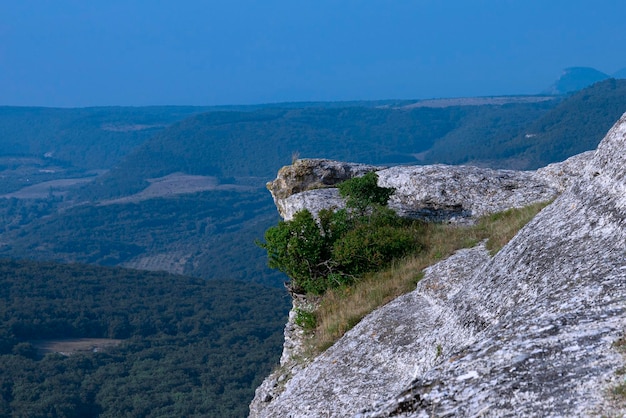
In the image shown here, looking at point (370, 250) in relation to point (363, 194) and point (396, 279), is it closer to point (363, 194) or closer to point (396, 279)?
point (396, 279)

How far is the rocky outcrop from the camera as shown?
1903cm

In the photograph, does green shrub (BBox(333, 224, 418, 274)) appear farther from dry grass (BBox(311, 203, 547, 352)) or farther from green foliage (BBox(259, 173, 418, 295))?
dry grass (BBox(311, 203, 547, 352))

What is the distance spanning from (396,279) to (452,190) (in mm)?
7252

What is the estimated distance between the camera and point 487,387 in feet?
18.4

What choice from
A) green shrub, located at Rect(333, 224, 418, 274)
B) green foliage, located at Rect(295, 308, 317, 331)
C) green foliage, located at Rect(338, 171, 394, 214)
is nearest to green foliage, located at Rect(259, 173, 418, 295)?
green shrub, located at Rect(333, 224, 418, 274)

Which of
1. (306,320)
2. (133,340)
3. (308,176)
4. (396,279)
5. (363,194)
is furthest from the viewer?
(133,340)

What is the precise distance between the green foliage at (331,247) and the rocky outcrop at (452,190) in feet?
7.74

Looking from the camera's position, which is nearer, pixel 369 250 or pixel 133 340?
pixel 369 250

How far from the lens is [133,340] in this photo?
11581cm

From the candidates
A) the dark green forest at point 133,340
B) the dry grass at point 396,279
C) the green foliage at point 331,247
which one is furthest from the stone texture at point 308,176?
the dark green forest at point 133,340

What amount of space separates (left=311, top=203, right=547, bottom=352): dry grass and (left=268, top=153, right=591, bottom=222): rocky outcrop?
2.77m

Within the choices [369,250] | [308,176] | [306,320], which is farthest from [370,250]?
[308,176]

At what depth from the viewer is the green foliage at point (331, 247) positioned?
15.2 metres

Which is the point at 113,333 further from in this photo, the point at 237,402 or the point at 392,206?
the point at 392,206
